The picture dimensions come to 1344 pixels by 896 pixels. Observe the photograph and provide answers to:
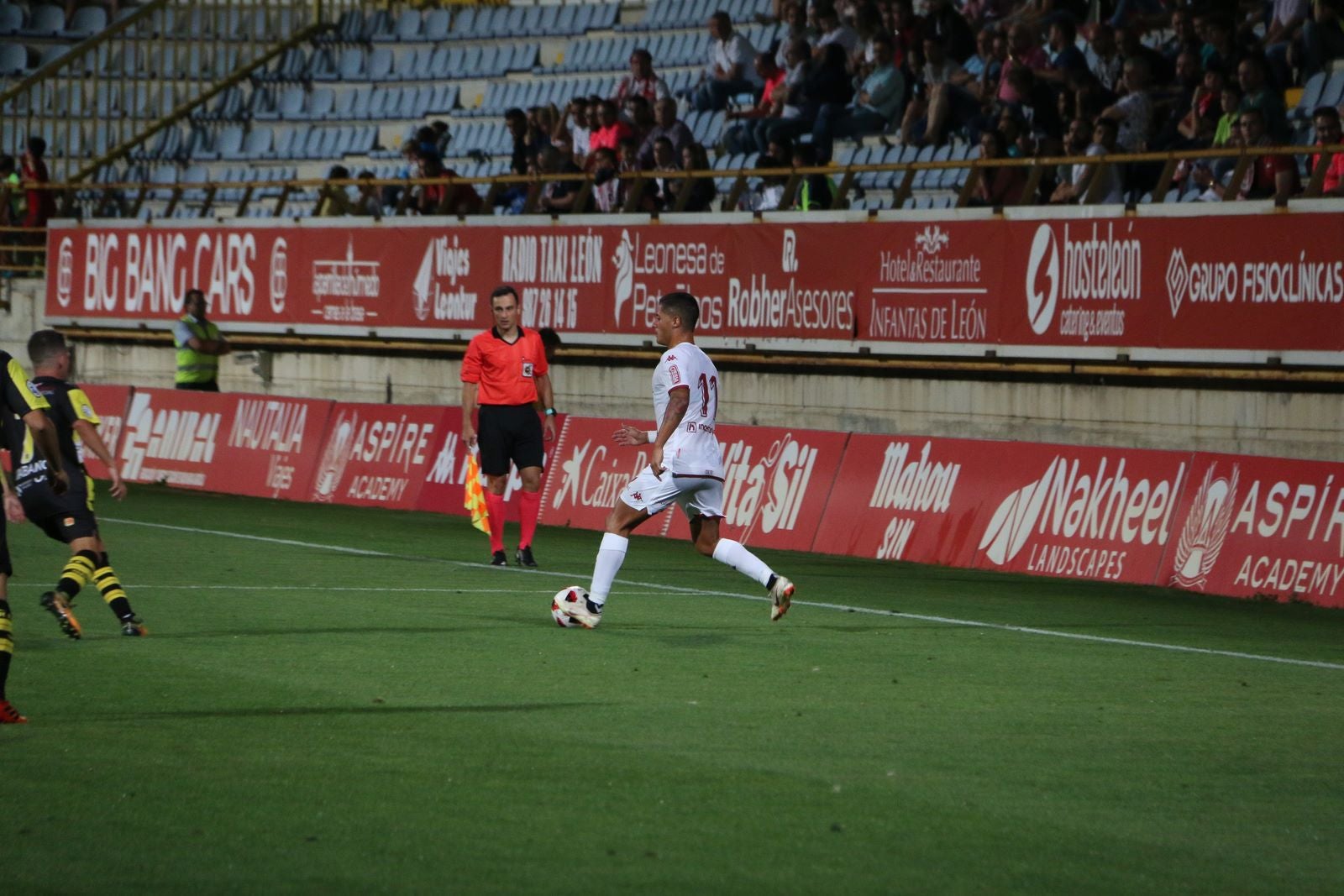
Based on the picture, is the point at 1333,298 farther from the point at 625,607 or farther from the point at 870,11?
the point at 870,11

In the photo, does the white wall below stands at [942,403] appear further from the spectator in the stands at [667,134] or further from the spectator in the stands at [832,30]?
the spectator in the stands at [832,30]

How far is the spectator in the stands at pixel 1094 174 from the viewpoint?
765 inches

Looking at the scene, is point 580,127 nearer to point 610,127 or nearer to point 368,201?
point 610,127

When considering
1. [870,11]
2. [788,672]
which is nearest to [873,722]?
[788,672]

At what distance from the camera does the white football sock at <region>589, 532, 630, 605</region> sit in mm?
12578

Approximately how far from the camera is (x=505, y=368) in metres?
17.2

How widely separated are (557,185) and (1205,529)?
1104cm

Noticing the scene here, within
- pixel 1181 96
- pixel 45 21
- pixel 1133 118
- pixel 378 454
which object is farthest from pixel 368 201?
pixel 45 21

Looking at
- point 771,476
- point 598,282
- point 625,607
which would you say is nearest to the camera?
point 625,607

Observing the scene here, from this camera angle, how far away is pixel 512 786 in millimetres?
7777

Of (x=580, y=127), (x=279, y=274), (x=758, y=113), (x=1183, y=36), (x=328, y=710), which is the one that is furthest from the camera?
(x=279, y=274)

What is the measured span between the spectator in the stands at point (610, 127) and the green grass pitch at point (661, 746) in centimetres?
1132

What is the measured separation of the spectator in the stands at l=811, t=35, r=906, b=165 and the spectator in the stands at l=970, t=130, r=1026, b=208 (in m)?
3.31

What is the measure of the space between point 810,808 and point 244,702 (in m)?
3.24
